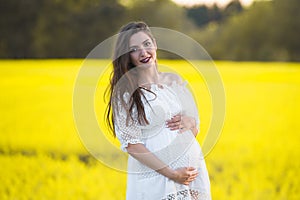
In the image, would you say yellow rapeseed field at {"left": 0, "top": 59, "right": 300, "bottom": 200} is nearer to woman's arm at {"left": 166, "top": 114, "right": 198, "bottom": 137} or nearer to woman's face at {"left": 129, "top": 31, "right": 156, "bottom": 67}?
woman's arm at {"left": 166, "top": 114, "right": 198, "bottom": 137}

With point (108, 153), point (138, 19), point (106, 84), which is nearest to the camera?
point (108, 153)

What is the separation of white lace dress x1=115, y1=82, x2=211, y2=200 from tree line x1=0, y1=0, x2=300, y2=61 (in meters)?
6.67

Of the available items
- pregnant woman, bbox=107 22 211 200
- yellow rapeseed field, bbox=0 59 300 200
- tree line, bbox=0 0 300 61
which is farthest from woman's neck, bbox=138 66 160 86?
tree line, bbox=0 0 300 61

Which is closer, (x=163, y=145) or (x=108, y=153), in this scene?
(x=163, y=145)

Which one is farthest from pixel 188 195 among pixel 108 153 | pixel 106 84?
pixel 106 84

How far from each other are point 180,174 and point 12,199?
1534mm

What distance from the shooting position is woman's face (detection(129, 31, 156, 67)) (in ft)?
5.52

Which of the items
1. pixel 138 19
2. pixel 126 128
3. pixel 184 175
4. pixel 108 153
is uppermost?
pixel 126 128

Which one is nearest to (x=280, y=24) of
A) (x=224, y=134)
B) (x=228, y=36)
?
(x=228, y=36)

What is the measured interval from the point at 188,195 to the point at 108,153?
1212mm

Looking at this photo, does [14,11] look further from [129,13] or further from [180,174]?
[180,174]

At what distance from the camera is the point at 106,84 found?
6.31 meters

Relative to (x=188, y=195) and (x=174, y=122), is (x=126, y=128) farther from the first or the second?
(x=188, y=195)

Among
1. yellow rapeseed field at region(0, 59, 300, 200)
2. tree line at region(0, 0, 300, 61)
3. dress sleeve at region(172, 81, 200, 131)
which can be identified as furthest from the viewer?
tree line at region(0, 0, 300, 61)
